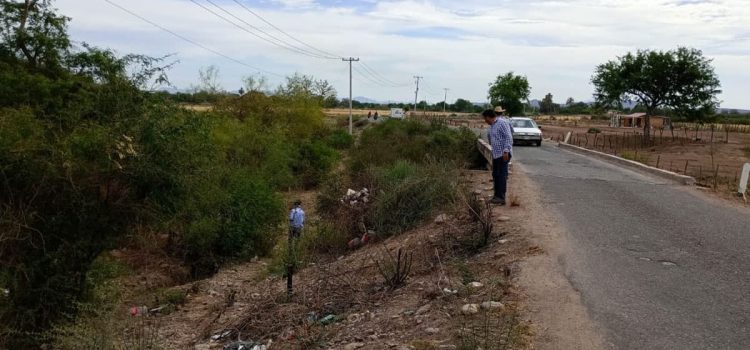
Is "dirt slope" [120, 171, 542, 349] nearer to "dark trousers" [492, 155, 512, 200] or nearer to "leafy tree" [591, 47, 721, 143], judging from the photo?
"dark trousers" [492, 155, 512, 200]

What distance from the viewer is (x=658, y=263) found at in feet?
26.3

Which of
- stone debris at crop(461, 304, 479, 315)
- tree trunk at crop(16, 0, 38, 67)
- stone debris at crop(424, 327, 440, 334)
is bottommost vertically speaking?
stone debris at crop(424, 327, 440, 334)

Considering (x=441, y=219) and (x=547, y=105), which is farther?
(x=547, y=105)

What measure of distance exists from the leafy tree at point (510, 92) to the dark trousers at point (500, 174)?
6389 cm

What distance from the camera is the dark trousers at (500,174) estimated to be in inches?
439

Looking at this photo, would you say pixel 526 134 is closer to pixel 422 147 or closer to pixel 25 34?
pixel 422 147

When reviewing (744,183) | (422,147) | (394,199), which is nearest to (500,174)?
(394,199)

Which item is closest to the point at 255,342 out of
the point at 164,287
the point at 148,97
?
the point at 148,97

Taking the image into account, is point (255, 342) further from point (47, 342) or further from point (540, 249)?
point (47, 342)

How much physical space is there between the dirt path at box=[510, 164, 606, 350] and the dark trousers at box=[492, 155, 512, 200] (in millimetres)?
1226

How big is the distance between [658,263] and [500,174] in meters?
3.81

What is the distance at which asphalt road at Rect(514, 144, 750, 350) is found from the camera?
5.83m

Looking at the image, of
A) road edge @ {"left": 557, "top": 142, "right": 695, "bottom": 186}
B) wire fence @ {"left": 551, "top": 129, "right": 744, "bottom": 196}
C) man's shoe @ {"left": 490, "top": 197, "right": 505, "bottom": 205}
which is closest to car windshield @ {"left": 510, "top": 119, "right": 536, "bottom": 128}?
road edge @ {"left": 557, "top": 142, "right": 695, "bottom": 186}

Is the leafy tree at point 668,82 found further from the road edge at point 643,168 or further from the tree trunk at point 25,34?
the tree trunk at point 25,34
